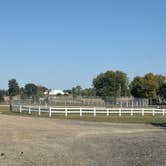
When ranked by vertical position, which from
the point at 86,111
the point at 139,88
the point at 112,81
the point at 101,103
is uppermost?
the point at 112,81

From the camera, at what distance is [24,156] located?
17.4 metres

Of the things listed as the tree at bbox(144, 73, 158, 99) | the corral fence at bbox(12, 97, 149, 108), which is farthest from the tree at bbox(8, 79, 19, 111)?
the corral fence at bbox(12, 97, 149, 108)

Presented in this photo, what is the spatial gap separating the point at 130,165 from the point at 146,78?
125 metres

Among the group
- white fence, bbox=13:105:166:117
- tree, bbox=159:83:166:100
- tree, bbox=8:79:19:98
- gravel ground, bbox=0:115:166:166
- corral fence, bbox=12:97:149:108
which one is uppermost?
tree, bbox=8:79:19:98

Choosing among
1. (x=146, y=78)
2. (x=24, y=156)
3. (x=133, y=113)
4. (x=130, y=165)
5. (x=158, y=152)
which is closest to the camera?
(x=130, y=165)

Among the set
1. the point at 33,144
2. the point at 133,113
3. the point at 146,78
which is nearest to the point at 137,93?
the point at 146,78

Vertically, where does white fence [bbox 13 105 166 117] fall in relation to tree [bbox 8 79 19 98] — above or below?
below

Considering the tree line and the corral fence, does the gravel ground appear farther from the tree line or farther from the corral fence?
the tree line

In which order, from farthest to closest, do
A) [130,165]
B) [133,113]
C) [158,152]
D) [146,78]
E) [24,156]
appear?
[146,78], [133,113], [158,152], [24,156], [130,165]

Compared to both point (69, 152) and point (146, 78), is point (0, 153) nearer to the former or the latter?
point (69, 152)

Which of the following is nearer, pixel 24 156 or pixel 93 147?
pixel 24 156

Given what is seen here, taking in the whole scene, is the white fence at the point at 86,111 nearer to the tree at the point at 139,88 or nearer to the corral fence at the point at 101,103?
the corral fence at the point at 101,103

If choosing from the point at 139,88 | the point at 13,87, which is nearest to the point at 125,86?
the point at 139,88

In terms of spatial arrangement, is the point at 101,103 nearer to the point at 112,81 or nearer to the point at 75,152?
the point at 112,81
